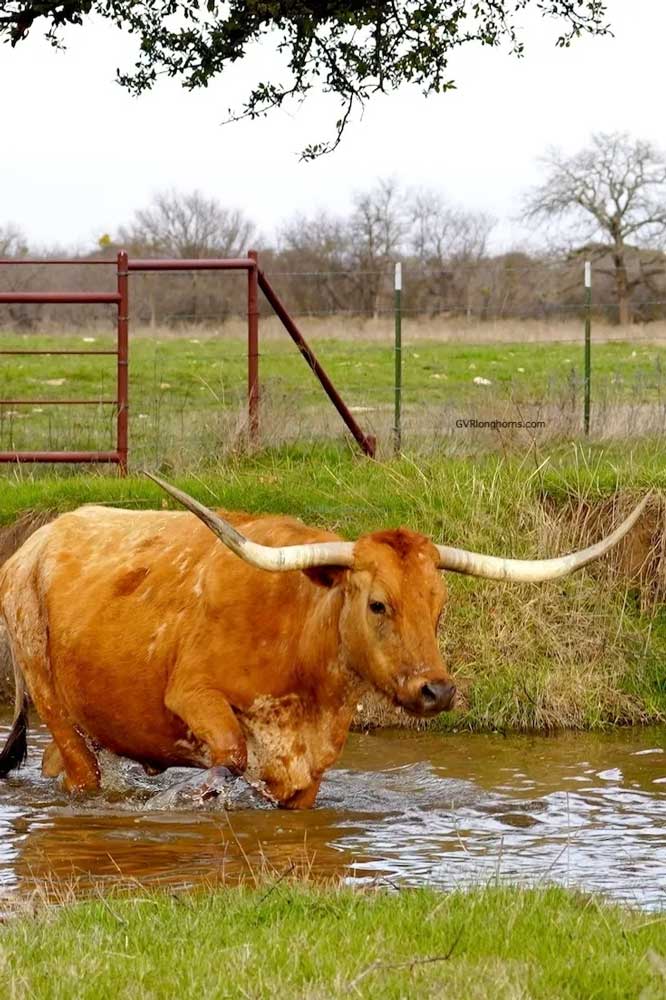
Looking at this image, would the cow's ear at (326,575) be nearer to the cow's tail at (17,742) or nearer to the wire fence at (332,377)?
the cow's tail at (17,742)

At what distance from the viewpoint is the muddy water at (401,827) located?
618cm

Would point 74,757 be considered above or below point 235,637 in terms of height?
below

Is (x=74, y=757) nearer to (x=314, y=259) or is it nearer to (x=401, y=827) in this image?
(x=401, y=827)

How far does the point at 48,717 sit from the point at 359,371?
52.4ft

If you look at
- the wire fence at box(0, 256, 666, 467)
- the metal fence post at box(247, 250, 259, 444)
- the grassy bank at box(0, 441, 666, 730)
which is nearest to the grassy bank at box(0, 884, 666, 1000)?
the grassy bank at box(0, 441, 666, 730)

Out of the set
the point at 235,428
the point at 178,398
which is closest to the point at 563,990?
the point at 235,428

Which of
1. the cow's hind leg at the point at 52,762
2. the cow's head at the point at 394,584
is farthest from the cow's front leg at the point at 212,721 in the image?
the cow's hind leg at the point at 52,762

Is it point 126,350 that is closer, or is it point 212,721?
point 212,721

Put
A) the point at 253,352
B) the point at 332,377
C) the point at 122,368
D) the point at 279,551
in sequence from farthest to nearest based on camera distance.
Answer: the point at 332,377 < the point at 253,352 < the point at 122,368 < the point at 279,551

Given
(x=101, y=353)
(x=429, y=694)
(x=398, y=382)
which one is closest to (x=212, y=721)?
(x=429, y=694)

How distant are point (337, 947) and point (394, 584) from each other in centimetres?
234

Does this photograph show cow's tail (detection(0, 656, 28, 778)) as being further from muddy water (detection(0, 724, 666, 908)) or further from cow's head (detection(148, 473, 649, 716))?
cow's head (detection(148, 473, 649, 716))

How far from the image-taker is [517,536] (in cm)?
1041

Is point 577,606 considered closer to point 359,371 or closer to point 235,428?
point 235,428
